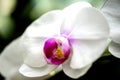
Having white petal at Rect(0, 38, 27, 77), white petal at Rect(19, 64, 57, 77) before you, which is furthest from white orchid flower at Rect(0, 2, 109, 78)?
white petal at Rect(0, 38, 27, 77)

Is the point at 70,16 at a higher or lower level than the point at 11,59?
higher

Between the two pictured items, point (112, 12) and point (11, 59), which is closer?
point (112, 12)

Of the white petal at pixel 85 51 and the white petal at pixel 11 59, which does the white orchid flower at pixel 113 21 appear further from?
the white petal at pixel 11 59

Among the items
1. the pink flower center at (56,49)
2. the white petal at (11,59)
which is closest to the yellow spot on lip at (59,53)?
the pink flower center at (56,49)

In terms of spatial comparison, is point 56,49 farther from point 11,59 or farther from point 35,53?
point 11,59

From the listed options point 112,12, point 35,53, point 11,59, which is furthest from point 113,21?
point 11,59

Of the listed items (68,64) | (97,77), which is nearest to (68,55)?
(68,64)

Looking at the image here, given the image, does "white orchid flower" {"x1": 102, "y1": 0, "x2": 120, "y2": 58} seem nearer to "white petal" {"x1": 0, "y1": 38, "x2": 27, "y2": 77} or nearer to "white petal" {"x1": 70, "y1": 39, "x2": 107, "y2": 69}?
"white petal" {"x1": 70, "y1": 39, "x2": 107, "y2": 69}

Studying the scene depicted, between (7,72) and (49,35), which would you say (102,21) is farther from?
(7,72)
